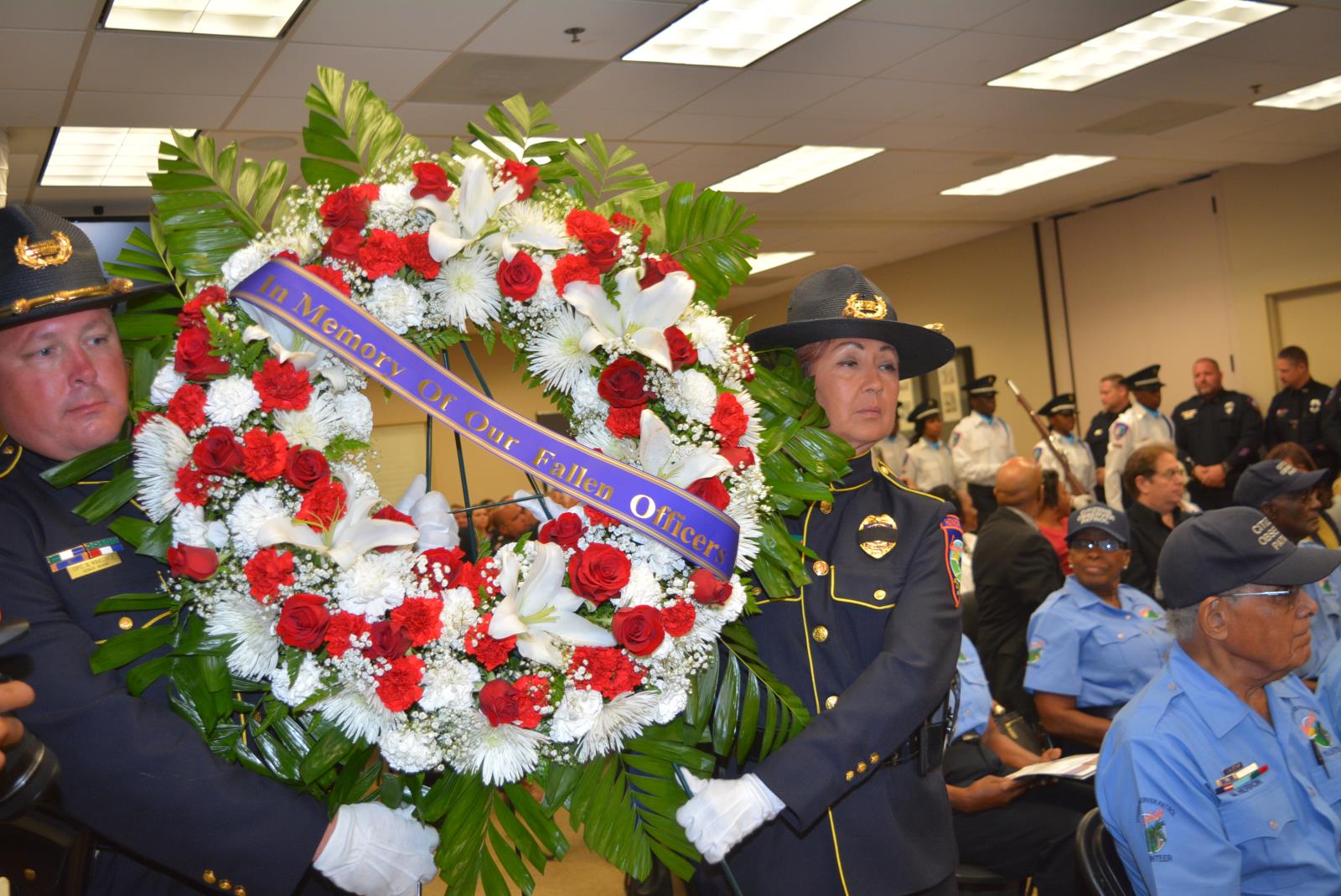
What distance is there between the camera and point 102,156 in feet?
23.9

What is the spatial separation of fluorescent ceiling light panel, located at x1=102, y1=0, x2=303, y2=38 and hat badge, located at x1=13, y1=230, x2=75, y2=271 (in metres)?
3.62

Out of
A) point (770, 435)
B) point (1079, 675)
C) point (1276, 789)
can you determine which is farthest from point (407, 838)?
point (1079, 675)

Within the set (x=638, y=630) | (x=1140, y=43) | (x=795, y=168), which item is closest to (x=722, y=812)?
(x=638, y=630)

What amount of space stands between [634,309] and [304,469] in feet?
1.79

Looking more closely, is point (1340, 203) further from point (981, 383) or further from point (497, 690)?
point (497, 690)

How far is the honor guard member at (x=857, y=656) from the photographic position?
1.99 m

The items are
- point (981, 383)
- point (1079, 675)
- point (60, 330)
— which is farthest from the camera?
point (981, 383)

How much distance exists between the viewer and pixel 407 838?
5.73 feet

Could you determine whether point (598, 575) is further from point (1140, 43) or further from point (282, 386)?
point (1140, 43)

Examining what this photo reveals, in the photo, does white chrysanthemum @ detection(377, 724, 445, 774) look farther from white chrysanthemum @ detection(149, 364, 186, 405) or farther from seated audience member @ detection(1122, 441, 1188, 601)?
seated audience member @ detection(1122, 441, 1188, 601)

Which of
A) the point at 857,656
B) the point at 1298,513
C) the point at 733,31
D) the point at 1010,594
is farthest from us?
the point at 733,31

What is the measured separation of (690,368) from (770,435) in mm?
275

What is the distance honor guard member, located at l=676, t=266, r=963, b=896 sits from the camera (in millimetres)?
1986

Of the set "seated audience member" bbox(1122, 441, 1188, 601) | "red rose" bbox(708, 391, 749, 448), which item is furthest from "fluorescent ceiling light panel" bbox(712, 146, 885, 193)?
"red rose" bbox(708, 391, 749, 448)
